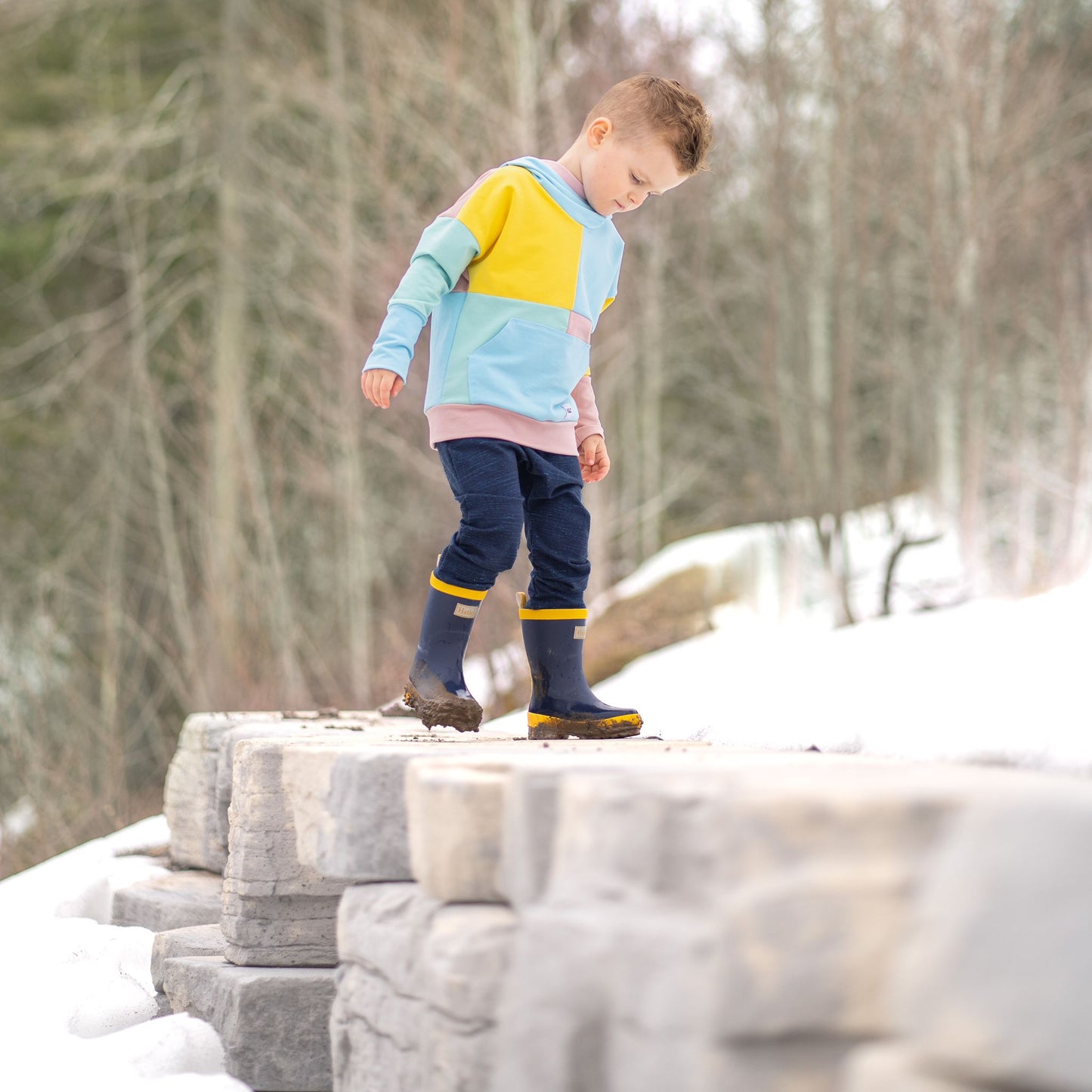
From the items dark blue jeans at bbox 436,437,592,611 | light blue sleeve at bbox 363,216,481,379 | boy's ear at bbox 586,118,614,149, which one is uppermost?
boy's ear at bbox 586,118,614,149

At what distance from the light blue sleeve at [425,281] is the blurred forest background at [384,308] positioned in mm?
3418

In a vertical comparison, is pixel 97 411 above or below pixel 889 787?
above

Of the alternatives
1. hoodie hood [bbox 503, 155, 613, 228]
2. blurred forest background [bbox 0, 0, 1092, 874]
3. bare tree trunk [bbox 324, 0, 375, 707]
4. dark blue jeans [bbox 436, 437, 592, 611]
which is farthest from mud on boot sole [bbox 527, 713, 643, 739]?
bare tree trunk [bbox 324, 0, 375, 707]

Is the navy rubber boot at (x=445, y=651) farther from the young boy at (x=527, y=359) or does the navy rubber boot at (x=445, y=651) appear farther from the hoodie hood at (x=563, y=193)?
the hoodie hood at (x=563, y=193)

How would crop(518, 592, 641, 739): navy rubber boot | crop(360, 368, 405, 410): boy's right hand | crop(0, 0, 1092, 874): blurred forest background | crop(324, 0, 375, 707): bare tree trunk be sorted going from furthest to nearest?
crop(324, 0, 375, 707): bare tree trunk
crop(0, 0, 1092, 874): blurred forest background
crop(518, 592, 641, 739): navy rubber boot
crop(360, 368, 405, 410): boy's right hand

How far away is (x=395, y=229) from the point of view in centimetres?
701

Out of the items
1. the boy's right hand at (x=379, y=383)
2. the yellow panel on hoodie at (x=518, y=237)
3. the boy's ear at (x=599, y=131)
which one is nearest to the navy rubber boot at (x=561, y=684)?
the boy's right hand at (x=379, y=383)

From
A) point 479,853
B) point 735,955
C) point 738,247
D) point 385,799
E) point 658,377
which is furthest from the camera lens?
point 658,377

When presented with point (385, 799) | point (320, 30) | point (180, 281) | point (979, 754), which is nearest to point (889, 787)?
point (979, 754)

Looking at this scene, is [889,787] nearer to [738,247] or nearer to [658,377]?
[738,247]

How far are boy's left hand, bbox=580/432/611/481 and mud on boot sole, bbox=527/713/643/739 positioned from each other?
613 millimetres

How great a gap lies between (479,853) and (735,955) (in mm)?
499

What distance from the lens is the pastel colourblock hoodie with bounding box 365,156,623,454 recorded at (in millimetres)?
2775

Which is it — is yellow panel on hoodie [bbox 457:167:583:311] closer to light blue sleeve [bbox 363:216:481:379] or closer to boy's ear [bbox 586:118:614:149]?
light blue sleeve [bbox 363:216:481:379]
